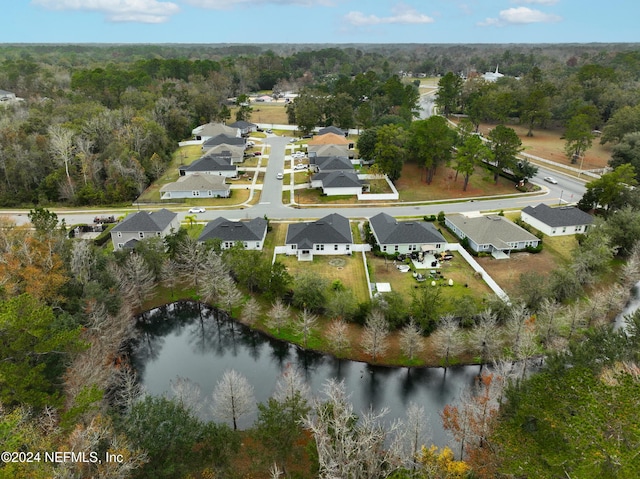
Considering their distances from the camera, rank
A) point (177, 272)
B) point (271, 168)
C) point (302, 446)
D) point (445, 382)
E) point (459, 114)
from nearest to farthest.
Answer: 1. point (302, 446)
2. point (445, 382)
3. point (177, 272)
4. point (271, 168)
5. point (459, 114)

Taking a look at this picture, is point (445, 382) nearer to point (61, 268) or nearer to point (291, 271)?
point (291, 271)

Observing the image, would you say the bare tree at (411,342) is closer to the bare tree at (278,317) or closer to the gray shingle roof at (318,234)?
the bare tree at (278,317)

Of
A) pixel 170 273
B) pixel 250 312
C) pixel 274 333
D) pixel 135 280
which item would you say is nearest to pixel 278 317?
pixel 274 333

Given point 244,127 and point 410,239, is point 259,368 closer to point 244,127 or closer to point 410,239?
point 410,239

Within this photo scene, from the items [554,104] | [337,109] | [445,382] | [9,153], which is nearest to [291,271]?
[445,382]


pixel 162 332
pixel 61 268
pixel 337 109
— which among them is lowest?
pixel 162 332

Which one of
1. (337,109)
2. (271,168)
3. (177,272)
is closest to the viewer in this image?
(177,272)

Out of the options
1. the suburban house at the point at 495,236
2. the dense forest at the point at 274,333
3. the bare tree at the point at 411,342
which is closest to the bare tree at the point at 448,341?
the dense forest at the point at 274,333
